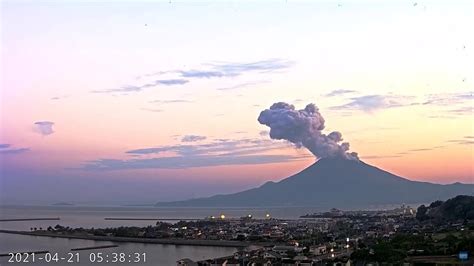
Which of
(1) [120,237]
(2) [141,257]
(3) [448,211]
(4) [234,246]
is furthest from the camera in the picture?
(1) [120,237]

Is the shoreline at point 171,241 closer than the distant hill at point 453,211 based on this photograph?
Yes

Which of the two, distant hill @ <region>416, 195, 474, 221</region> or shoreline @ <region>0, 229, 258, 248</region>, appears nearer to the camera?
shoreline @ <region>0, 229, 258, 248</region>

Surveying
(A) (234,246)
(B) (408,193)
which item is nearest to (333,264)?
(A) (234,246)

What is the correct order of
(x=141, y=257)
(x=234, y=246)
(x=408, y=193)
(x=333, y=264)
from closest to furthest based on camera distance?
(x=333, y=264)
(x=141, y=257)
(x=234, y=246)
(x=408, y=193)

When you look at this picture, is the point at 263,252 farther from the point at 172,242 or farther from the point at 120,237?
the point at 120,237

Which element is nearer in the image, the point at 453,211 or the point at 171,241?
the point at 453,211

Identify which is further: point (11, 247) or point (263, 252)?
point (11, 247)

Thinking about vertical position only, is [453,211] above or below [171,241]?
above

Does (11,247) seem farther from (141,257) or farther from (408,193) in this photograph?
(408,193)
